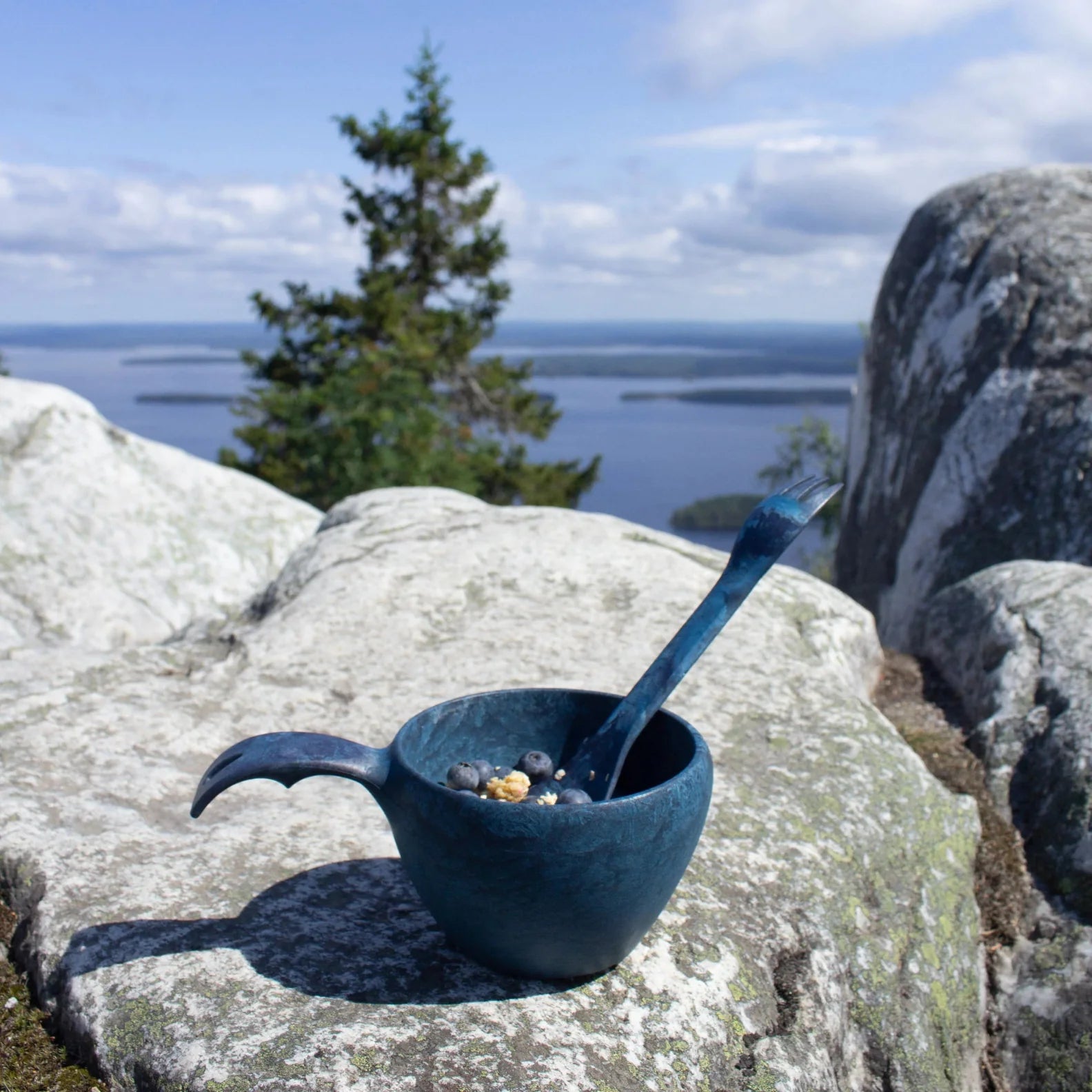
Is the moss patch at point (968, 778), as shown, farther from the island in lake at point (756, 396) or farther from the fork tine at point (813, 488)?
the island in lake at point (756, 396)

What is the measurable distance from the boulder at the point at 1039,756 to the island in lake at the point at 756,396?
3530cm

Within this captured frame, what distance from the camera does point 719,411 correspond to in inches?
2229

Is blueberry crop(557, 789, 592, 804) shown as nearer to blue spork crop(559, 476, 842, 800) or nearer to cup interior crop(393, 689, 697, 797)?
blue spork crop(559, 476, 842, 800)

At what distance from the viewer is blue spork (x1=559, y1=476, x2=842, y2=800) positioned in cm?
229

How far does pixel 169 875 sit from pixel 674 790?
134cm

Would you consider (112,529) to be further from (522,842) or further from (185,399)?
(185,399)

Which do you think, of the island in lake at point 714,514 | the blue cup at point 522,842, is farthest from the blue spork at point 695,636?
the island in lake at point 714,514

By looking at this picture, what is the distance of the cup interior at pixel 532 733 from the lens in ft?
7.85

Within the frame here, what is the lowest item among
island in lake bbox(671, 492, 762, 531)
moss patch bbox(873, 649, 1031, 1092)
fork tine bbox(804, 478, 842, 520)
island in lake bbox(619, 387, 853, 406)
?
island in lake bbox(671, 492, 762, 531)

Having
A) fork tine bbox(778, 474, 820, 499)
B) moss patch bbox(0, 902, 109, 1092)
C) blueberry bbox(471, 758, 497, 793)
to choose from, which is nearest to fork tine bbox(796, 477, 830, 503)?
fork tine bbox(778, 474, 820, 499)

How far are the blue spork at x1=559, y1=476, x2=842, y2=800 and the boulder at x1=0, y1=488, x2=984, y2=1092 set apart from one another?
38 centimetres

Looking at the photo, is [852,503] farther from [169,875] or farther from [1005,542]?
[169,875]

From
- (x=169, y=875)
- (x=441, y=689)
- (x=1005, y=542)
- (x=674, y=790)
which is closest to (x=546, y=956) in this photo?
(x=674, y=790)

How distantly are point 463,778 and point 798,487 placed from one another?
1.00 meters
